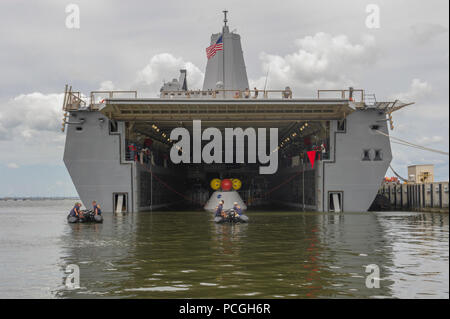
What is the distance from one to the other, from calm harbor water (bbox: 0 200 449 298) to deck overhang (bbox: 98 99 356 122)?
14.5 m

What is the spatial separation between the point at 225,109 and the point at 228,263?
25142 millimetres

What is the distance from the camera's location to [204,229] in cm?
2544

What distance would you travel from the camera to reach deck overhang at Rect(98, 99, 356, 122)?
117ft

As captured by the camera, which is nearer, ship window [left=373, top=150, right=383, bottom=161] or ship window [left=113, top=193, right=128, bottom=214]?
ship window [left=373, top=150, right=383, bottom=161]

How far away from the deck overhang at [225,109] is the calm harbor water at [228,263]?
14514mm

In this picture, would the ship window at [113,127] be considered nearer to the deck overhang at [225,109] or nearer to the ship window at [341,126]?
the deck overhang at [225,109]

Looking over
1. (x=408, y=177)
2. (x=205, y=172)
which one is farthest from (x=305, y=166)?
(x=205, y=172)

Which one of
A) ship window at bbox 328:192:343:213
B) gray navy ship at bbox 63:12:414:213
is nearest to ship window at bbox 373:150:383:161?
gray navy ship at bbox 63:12:414:213

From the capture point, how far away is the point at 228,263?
46.2 ft

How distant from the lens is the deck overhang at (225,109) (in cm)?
3566

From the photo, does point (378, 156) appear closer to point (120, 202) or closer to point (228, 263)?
point (120, 202)

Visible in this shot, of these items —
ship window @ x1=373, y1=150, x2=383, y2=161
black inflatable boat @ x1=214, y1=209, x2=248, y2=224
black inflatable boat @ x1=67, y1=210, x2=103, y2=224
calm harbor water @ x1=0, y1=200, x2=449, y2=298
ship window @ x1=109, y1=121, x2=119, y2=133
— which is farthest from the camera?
ship window @ x1=109, y1=121, x2=119, y2=133

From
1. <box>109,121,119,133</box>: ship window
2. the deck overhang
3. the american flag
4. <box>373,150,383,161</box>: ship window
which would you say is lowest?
<box>373,150,383,161</box>: ship window

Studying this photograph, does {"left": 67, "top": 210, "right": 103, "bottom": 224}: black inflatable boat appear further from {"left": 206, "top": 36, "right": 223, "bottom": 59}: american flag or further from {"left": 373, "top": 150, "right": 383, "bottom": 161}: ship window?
{"left": 373, "top": 150, "right": 383, "bottom": 161}: ship window
